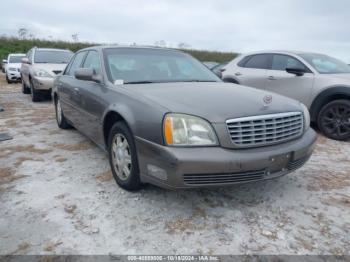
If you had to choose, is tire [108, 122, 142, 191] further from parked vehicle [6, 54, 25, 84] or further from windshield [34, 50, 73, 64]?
parked vehicle [6, 54, 25, 84]

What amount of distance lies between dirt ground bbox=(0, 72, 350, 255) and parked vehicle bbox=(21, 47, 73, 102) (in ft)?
16.2

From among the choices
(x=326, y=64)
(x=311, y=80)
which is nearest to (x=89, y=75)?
(x=311, y=80)

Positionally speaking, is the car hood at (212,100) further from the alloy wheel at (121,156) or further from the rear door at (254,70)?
the rear door at (254,70)

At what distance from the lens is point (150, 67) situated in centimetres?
399

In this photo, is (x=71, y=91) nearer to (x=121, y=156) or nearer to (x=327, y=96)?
(x=121, y=156)

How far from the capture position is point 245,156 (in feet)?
8.77

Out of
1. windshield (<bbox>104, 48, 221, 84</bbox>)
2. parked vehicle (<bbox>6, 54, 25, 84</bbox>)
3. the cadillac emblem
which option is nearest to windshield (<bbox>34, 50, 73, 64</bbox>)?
windshield (<bbox>104, 48, 221, 84</bbox>)

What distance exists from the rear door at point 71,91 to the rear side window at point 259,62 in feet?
12.4

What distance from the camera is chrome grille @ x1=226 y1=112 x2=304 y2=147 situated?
8.89ft

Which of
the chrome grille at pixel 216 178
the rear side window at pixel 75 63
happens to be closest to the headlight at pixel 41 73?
the rear side window at pixel 75 63

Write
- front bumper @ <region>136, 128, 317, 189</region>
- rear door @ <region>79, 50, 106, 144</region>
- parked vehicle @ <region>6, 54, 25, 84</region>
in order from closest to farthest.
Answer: front bumper @ <region>136, 128, 317, 189</region>, rear door @ <region>79, 50, 106, 144</region>, parked vehicle @ <region>6, 54, 25, 84</region>

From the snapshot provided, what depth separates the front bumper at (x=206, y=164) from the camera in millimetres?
2600

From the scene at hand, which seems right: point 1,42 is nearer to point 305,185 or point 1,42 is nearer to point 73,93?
point 73,93

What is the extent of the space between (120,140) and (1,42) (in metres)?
24.7
